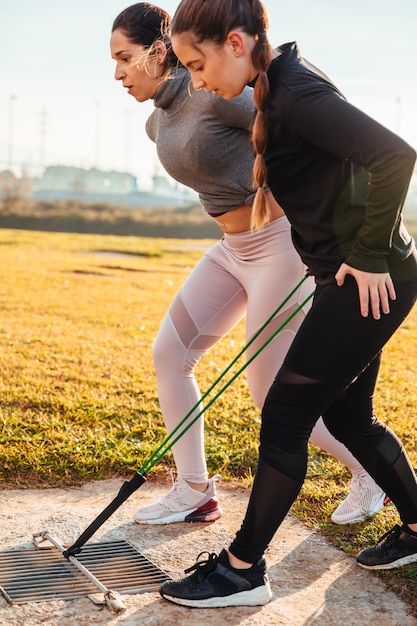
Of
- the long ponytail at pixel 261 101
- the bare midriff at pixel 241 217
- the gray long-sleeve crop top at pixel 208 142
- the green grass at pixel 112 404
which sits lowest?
the green grass at pixel 112 404

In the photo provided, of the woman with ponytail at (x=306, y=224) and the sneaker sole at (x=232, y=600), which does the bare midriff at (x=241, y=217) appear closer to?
the woman with ponytail at (x=306, y=224)

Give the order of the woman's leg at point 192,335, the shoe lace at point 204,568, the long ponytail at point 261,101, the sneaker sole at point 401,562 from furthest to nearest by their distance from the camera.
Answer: the woman's leg at point 192,335
the sneaker sole at point 401,562
the shoe lace at point 204,568
the long ponytail at point 261,101

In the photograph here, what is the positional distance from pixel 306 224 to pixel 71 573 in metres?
1.52

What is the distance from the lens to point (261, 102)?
2461 millimetres

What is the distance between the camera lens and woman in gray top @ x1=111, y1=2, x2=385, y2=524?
129 inches

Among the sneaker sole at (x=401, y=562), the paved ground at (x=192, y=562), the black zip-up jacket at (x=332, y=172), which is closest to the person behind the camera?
the black zip-up jacket at (x=332, y=172)

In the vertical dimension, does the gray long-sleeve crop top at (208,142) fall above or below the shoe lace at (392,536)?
above

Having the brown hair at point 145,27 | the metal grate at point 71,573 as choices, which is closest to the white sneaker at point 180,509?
the metal grate at point 71,573

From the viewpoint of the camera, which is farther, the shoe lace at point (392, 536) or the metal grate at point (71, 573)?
the shoe lace at point (392, 536)

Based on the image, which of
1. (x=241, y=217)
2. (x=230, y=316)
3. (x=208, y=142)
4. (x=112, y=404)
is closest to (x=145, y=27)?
(x=208, y=142)

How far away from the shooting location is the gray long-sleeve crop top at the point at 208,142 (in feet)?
10.6

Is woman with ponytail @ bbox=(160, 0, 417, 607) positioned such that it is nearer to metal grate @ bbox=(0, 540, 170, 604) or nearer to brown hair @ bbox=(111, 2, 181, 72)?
metal grate @ bbox=(0, 540, 170, 604)

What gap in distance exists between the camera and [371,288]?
2.50 meters

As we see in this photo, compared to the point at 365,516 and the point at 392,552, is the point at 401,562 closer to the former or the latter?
the point at 392,552
